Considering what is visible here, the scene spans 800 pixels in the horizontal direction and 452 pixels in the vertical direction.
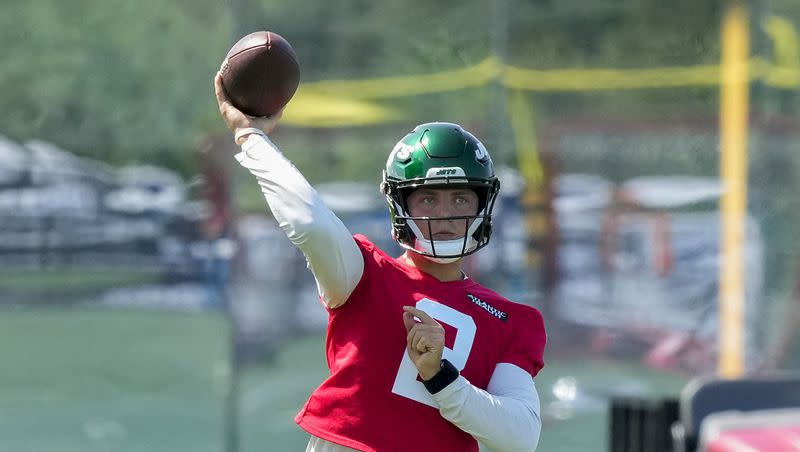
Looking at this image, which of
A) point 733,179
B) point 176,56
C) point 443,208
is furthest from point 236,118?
point 733,179

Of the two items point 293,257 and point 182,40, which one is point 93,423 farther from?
point 182,40

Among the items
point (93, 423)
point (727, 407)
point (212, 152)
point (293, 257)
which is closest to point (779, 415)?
point (727, 407)

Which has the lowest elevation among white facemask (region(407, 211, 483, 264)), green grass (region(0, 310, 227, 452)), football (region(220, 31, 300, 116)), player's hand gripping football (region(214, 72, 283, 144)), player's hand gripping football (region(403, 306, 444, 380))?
green grass (region(0, 310, 227, 452))

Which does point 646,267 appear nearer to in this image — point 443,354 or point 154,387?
point 154,387

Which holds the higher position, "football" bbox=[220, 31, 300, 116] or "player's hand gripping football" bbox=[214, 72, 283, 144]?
"football" bbox=[220, 31, 300, 116]

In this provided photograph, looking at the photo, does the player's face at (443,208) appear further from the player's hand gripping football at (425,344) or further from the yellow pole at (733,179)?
the yellow pole at (733,179)

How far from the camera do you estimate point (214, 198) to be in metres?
5.90

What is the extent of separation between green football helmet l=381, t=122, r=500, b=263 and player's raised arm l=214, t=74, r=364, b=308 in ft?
0.52

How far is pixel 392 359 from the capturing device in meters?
2.69

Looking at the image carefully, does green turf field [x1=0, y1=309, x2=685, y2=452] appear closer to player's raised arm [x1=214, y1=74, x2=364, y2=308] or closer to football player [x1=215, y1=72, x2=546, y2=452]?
football player [x1=215, y1=72, x2=546, y2=452]

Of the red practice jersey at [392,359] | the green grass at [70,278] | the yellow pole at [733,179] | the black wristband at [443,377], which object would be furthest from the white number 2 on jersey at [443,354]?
the yellow pole at [733,179]

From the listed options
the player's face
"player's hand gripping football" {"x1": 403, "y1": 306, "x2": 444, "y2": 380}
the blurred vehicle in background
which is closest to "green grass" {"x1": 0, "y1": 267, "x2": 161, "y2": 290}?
the blurred vehicle in background

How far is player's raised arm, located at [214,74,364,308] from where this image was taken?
2559 mm

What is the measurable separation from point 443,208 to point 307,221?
365 mm
